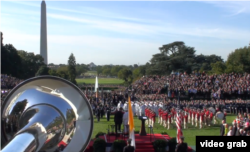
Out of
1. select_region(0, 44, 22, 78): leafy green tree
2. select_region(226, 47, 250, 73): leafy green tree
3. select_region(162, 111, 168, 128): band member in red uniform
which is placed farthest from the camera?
select_region(0, 44, 22, 78): leafy green tree

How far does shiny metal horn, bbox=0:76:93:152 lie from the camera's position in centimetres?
291

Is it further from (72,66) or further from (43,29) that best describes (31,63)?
(72,66)

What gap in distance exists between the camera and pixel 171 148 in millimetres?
11109

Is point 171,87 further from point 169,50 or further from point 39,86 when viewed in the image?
point 169,50

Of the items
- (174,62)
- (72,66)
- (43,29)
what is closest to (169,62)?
(174,62)

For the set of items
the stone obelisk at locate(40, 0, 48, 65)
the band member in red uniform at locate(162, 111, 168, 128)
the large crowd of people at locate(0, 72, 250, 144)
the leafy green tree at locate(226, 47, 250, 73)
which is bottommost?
the band member in red uniform at locate(162, 111, 168, 128)

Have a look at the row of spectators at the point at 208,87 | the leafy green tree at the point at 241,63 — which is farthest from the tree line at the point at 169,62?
the row of spectators at the point at 208,87

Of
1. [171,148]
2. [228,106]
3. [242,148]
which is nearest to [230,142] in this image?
[242,148]

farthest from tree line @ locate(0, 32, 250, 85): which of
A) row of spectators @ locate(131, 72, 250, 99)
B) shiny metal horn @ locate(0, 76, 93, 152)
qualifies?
shiny metal horn @ locate(0, 76, 93, 152)

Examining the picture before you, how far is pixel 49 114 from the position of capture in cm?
304

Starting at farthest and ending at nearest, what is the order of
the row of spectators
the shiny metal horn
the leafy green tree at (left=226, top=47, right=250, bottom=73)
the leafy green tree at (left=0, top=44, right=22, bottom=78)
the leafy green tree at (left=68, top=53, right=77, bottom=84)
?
the leafy green tree at (left=68, top=53, right=77, bottom=84)
the leafy green tree at (left=0, top=44, right=22, bottom=78)
the leafy green tree at (left=226, top=47, right=250, bottom=73)
the row of spectators
the shiny metal horn

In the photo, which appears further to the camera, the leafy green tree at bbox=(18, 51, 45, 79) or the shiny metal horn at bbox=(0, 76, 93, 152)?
the leafy green tree at bbox=(18, 51, 45, 79)

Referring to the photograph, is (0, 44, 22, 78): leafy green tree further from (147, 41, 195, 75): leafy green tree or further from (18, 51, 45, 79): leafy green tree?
(147, 41, 195, 75): leafy green tree

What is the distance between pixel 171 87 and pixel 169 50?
38.6 metres
